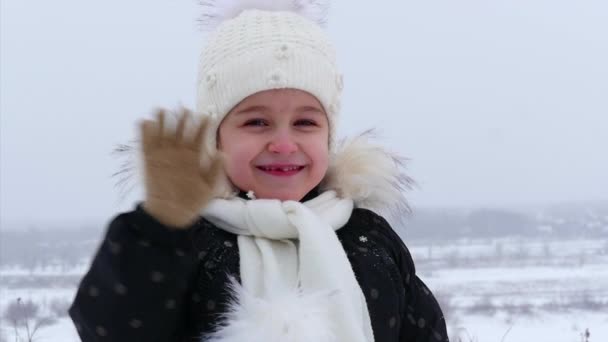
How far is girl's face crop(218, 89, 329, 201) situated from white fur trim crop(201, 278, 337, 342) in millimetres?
246

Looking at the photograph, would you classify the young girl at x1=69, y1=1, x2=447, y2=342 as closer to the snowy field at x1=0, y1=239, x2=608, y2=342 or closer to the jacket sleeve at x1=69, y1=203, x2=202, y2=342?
the jacket sleeve at x1=69, y1=203, x2=202, y2=342

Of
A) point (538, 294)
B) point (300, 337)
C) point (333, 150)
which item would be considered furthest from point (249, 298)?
point (538, 294)

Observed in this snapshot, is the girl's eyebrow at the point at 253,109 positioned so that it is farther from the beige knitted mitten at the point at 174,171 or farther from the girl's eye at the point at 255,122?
the beige knitted mitten at the point at 174,171

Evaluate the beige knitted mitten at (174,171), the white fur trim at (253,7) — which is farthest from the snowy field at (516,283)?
the beige knitted mitten at (174,171)

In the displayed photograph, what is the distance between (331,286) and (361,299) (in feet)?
0.28

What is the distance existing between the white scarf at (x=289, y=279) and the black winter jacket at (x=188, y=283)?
1.4 inches

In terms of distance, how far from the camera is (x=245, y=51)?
1340 mm

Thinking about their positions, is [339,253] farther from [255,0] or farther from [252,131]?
[255,0]

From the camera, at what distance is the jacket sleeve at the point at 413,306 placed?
1.38 metres

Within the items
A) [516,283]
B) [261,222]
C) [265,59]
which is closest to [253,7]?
[265,59]

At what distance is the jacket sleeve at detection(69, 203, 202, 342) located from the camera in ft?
3.18

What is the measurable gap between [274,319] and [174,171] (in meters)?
0.29

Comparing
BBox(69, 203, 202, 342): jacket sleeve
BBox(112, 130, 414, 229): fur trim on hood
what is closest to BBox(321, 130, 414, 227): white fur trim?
BBox(112, 130, 414, 229): fur trim on hood

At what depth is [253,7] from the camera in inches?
59.1
